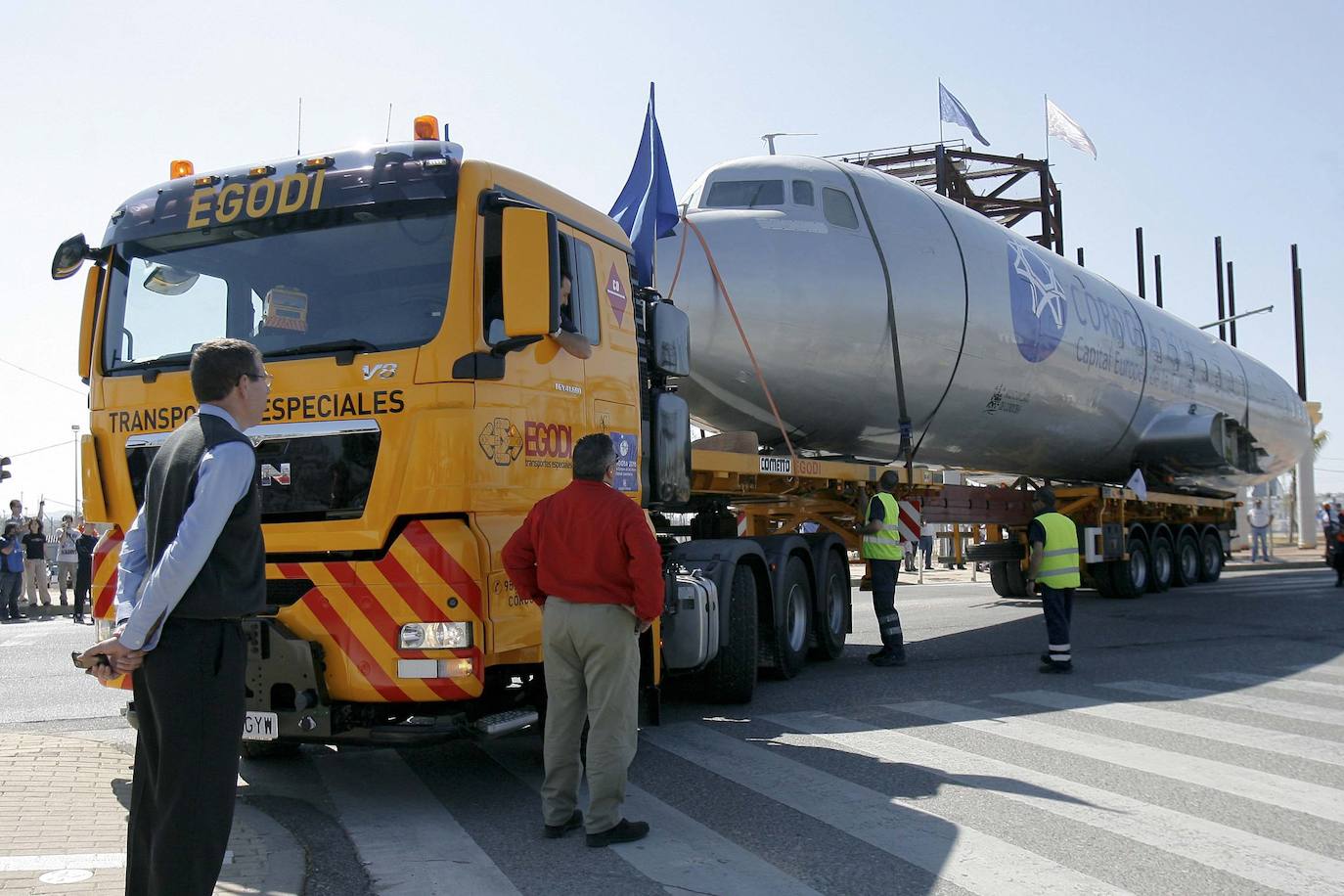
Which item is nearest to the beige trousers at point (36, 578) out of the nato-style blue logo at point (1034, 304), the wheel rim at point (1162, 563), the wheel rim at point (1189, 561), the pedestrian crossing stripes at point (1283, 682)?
the nato-style blue logo at point (1034, 304)

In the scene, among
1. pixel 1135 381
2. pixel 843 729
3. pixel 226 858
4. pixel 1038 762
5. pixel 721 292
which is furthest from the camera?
pixel 1135 381

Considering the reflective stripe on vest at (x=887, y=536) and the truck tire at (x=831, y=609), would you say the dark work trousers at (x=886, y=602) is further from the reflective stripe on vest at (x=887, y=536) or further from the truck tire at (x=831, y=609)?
the truck tire at (x=831, y=609)

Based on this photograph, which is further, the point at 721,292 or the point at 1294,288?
the point at 1294,288

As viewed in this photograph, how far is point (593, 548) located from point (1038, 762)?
3.06 meters

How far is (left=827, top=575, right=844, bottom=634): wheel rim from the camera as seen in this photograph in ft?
34.4

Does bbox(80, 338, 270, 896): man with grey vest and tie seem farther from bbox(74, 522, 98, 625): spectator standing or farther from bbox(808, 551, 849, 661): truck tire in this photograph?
bbox(74, 522, 98, 625): spectator standing

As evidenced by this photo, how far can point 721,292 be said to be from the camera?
31.7 feet

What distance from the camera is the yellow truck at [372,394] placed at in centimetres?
524

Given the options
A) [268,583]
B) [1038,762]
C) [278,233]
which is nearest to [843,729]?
[1038,762]

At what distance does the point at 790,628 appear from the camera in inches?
384

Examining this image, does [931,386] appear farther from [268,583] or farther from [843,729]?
[268,583]

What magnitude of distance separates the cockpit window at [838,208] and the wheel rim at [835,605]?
128 inches

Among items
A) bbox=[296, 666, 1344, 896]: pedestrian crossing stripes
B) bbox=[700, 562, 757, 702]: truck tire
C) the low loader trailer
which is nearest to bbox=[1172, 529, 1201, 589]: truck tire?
bbox=[296, 666, 1344, 896]: pedestrian crossing stripes

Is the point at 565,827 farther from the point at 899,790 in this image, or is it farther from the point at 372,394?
the point at 372,394
